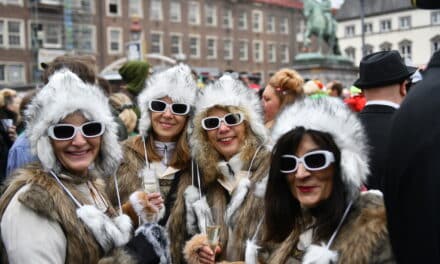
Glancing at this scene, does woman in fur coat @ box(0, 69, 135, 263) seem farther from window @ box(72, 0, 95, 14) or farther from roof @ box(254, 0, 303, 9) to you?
roof @ box(254, 0, 303, 9)

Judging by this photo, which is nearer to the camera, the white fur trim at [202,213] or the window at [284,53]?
the white fur trim at [202,213]

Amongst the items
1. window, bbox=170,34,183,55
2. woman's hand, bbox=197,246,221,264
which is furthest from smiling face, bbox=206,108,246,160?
window, bbox=170,34,183,55

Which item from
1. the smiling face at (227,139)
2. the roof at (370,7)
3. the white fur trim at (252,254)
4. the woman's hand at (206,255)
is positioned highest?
the roof at (370,7)

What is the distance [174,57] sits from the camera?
41969 millimetres

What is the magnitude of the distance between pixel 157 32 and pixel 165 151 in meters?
39.1

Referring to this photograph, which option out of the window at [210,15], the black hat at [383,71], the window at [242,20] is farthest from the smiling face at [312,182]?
the window at [242,20]

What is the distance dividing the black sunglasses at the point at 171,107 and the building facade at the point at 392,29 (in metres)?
46.9

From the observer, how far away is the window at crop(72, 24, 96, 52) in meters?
38.1

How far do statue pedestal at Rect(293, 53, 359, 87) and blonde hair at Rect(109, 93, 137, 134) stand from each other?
42.2ft

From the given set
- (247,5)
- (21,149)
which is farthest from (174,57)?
(21,149)

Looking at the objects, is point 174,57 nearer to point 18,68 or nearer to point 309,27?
point 18,68

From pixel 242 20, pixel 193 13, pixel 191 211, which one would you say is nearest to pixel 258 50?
pixel 242 20

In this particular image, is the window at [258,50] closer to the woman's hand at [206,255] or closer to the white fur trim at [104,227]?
the woman's hand at [206,255]

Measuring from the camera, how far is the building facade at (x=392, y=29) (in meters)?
50.1
